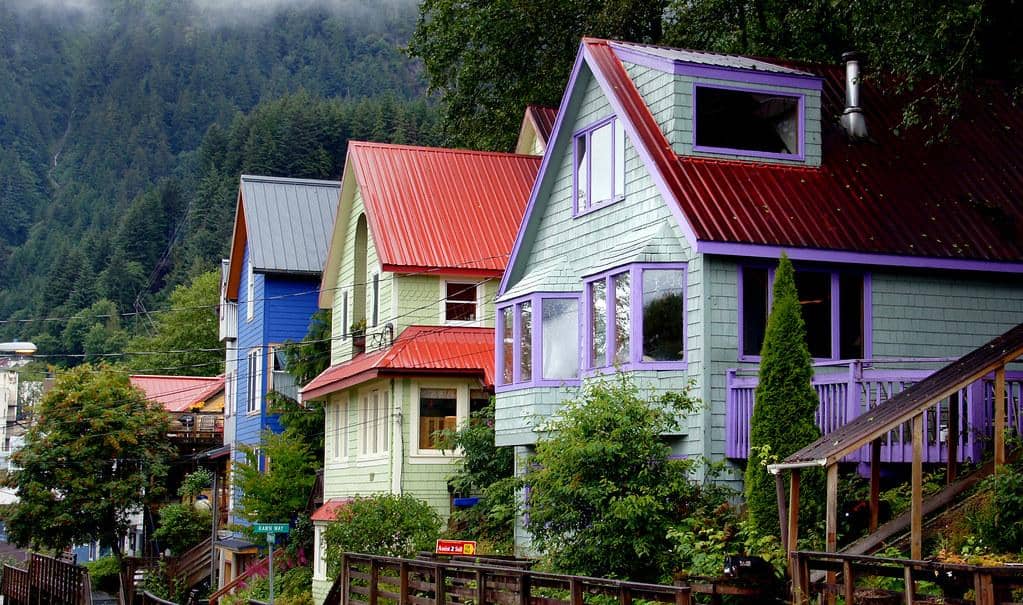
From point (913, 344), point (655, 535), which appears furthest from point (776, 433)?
point (913, 344)

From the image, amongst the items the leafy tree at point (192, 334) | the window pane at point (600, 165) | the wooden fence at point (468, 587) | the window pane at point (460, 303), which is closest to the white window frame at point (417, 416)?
the window pane at point (460, 303)

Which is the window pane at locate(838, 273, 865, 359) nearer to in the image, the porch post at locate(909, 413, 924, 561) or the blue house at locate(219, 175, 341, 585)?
the porch post at locate(909, 413, 924, 561)

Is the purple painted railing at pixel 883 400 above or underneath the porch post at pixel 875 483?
above

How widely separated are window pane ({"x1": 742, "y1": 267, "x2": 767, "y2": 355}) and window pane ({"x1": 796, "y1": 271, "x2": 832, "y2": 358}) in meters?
0.63

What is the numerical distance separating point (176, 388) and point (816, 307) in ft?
204

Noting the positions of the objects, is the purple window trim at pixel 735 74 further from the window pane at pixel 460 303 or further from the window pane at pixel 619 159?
the window pane at pixel 460 303

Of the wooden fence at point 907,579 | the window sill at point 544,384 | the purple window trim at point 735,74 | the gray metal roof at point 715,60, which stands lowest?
the wooden fence at point 907,579

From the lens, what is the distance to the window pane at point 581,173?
28.6 meters

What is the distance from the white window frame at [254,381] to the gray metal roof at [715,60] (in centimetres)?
2312

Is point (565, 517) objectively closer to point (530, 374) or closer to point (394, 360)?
point (530, 374)

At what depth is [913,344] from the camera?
24875mm

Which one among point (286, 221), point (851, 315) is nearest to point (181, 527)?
point (286, 221)

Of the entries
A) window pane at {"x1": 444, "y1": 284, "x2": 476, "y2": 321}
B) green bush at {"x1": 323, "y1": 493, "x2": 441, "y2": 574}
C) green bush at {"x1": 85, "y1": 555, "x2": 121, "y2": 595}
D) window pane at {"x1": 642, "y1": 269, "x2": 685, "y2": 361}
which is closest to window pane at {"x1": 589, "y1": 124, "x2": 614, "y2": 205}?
window pane at {"x1": 642, "y1": 269, "x2": 685, "y2": 361}

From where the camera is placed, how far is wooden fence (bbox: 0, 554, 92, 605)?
43.7 metres
